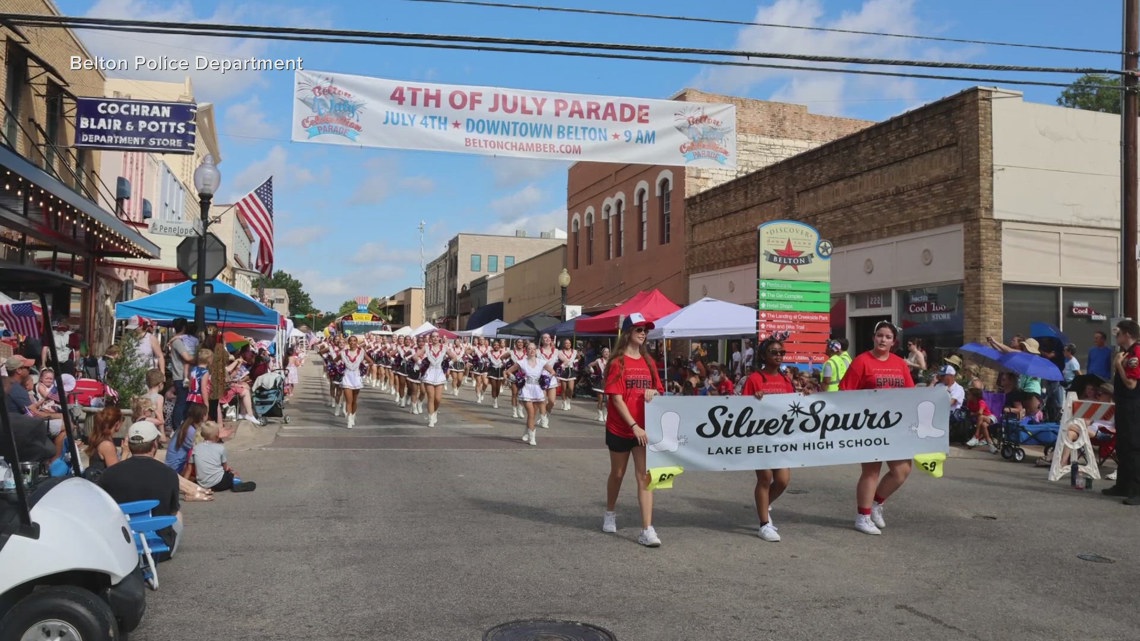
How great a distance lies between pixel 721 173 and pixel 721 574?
2693cm

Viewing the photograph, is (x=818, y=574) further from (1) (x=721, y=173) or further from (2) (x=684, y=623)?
(1) (x=721, y=173)

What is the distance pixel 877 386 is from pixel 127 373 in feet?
37.5

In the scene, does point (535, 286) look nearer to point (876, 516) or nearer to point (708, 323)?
point (708, 323)

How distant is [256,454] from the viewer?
13219 millimetres

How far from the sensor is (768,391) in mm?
7969

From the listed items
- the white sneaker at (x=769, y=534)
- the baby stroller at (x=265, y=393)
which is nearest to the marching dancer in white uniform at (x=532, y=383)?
the baby stroller at (x=265, y=393)

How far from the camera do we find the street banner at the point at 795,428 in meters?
7.70

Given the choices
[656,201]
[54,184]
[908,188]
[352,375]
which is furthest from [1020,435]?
[656,201]

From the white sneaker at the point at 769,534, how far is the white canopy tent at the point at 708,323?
11.6 metres

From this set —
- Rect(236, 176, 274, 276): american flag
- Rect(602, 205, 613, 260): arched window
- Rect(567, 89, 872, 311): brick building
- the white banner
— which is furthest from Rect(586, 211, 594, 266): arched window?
the white banner

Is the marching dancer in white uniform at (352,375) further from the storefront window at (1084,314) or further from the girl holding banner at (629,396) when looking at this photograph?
the storefront window at (1084,314)

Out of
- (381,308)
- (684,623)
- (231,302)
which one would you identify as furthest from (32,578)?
(381,308)

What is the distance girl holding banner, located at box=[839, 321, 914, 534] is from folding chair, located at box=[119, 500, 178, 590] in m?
5.57

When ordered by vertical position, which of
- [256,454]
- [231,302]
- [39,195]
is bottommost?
[256,454]
